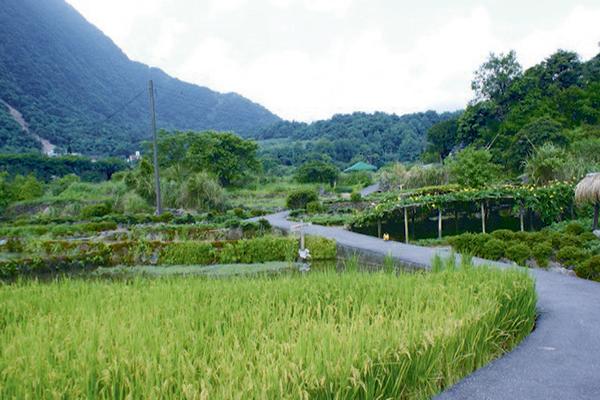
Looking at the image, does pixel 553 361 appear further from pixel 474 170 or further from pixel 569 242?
pixel 474 170

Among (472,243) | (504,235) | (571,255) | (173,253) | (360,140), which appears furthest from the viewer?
(360,140)

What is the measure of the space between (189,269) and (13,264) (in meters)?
3.89

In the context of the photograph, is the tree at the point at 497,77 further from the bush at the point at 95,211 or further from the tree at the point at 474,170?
the bush at the point at 95,211

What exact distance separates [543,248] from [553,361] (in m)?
4.34

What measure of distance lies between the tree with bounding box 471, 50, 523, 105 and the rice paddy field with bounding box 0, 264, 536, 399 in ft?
125

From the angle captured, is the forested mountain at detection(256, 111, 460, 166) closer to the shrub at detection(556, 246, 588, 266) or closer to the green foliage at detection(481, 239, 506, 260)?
the green foliage at detection(481, 239, 506, 260)

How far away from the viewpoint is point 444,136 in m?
47.7

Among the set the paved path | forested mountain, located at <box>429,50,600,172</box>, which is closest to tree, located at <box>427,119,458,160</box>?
forested mountain, located at <box>429,50,600,172</box>

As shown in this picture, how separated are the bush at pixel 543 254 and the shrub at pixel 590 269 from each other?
2.66 feet

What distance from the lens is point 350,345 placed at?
2.63 metres

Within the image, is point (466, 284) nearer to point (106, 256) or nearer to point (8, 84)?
point (106, 256)

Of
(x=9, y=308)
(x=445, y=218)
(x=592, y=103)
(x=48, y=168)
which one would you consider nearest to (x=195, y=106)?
(x=48, y=168)

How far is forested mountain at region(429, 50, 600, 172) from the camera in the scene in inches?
1104

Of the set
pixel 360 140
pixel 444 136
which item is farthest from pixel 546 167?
pixel 360 140
